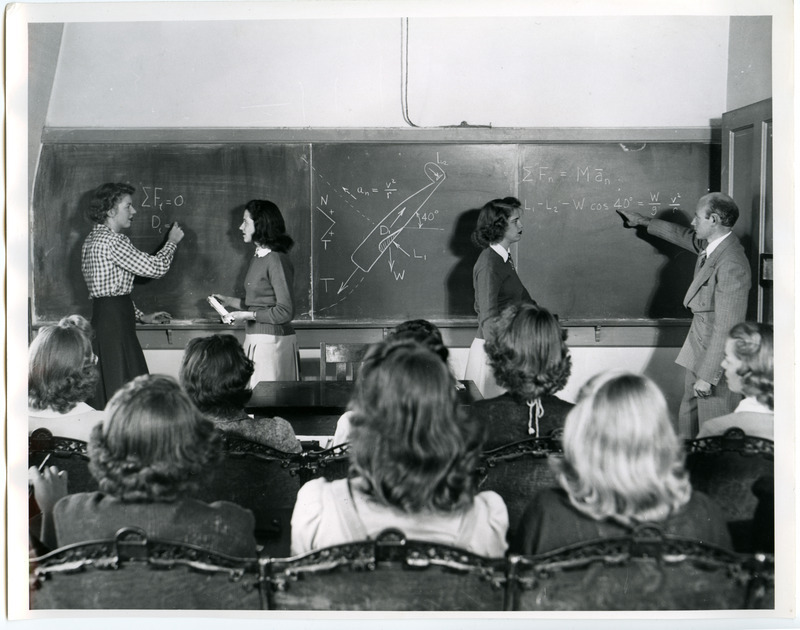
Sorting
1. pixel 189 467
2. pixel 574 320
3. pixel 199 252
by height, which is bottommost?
pixel 189 467

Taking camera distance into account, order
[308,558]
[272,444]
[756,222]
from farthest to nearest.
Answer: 1. [756,222]
2. [272,444]
3. [308,558]

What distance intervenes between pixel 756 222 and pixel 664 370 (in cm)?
57

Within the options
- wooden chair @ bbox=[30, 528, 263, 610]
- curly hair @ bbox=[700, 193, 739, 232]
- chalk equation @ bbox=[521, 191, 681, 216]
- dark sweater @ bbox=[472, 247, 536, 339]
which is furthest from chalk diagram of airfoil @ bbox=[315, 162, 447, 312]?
wooden chair @ bbox=[30, 528, 263, 610]

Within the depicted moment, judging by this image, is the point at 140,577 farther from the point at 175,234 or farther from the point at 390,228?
the point at 390,228

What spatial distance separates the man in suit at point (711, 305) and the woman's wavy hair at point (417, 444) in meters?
0.78

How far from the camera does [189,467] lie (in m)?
2.22

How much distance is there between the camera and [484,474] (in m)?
2.24

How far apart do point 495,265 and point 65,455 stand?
1599 mm

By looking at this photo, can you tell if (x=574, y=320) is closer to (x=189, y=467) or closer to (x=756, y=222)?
(x=756, y=222)

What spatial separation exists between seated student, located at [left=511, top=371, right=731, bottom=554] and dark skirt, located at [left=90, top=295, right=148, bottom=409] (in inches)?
53.3

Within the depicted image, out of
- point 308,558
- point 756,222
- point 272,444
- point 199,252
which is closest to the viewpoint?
point 308,558

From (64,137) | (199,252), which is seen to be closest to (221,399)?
(199,252)

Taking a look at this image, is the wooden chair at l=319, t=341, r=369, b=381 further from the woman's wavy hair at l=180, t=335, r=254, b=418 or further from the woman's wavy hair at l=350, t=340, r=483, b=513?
the woman's wavy hair at l=350, t=340, r=483, b=513

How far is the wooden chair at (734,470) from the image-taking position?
88.4 inches
